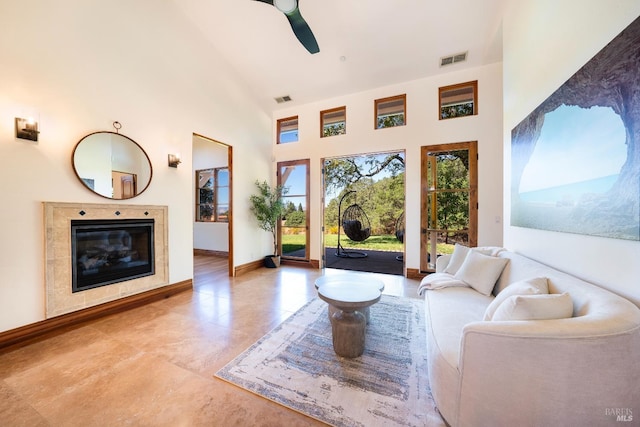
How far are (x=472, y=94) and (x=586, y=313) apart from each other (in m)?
4.11

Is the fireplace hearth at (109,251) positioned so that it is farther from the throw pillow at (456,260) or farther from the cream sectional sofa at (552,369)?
the throw pillow at (456,260)

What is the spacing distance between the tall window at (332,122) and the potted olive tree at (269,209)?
5.32 feet

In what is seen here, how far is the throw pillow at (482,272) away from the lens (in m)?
2.40

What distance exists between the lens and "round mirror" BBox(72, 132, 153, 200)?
9.12 ft

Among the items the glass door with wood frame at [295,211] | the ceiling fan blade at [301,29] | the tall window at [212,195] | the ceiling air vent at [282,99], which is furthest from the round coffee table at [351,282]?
the tall window at [212,195]

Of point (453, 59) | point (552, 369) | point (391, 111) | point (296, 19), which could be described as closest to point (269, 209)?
point (391, 111)

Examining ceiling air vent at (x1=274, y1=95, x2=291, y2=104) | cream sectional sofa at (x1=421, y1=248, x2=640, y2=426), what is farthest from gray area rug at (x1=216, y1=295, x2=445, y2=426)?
ceiling air vent at (x1=274, y1=95, x2=291, y2=104)

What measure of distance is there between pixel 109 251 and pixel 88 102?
1798 millimetres

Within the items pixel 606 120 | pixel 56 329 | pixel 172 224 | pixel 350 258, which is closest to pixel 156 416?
pixel 56 329

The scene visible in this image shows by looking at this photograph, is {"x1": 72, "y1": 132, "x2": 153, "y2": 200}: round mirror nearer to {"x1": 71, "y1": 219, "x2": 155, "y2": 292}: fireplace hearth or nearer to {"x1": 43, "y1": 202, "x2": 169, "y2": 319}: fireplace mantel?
{"x1": 43, "y1": 202, "x2": 169, "y2": 319}: fireplace mantel

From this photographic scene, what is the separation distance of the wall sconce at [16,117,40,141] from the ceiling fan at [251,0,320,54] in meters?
2.61

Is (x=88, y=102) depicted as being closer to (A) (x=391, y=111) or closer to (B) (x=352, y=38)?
(B) (x=352, y=38)

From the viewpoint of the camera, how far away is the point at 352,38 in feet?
12.4

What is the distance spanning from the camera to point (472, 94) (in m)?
4.17
